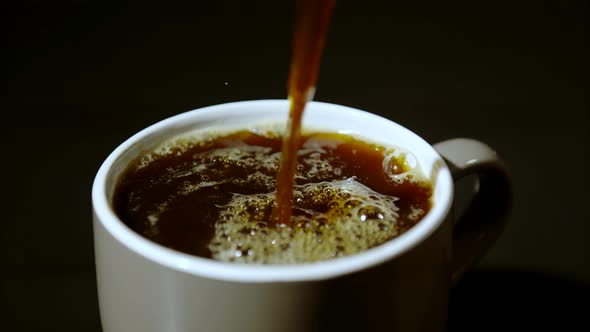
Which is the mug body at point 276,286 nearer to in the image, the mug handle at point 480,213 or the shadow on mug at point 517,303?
the mug handle at point 480,213

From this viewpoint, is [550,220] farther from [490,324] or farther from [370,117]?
[370,117]

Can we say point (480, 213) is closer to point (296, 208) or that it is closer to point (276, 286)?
point (296, 208)

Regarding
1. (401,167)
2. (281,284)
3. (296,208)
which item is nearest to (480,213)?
(401,167)

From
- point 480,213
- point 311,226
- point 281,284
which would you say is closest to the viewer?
point 281,284

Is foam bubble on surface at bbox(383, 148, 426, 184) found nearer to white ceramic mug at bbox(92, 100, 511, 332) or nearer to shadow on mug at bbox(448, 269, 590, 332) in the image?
white ceramic mug at bbox(92, 100, 511, 332)

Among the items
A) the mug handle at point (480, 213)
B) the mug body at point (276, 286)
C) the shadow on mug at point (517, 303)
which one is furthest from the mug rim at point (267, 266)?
the shadow on mug at point (517, 303)

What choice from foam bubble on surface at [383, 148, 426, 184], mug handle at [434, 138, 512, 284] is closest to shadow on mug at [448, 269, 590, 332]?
mug handle at [434, 138, 512, 284]

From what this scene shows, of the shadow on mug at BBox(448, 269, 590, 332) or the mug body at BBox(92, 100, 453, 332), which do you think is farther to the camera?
the shadow on mug at BBox(448, 269, 590, 332)
